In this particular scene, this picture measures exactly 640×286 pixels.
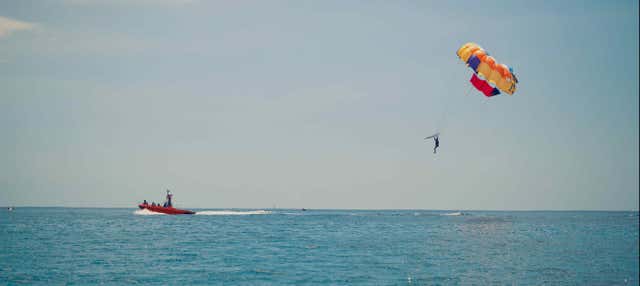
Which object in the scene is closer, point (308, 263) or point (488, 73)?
point (308, 263)

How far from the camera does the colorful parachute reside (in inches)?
1355

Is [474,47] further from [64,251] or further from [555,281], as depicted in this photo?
[64,251]

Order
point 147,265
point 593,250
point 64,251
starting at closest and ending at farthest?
point 147,265
point 64,251
point 593,250

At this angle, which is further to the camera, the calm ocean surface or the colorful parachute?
the colorful parachute

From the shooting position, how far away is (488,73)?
34.8m

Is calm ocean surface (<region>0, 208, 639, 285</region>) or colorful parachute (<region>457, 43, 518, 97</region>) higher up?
colorful parachute (<region>457, 43, 518, 97</region>)

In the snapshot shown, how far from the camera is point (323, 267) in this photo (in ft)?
94.1

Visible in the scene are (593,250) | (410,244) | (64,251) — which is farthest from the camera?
(410,244)

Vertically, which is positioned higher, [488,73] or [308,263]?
[488,73]

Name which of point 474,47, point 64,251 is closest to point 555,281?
point 474,47

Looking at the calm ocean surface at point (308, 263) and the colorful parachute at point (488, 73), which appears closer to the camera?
the calm ocean surface at point (308, 263)

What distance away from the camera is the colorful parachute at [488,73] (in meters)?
34.4

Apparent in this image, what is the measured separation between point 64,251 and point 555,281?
32.0 meters

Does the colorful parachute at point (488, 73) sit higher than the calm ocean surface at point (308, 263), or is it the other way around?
the colorful parachute at point (488, 73)
